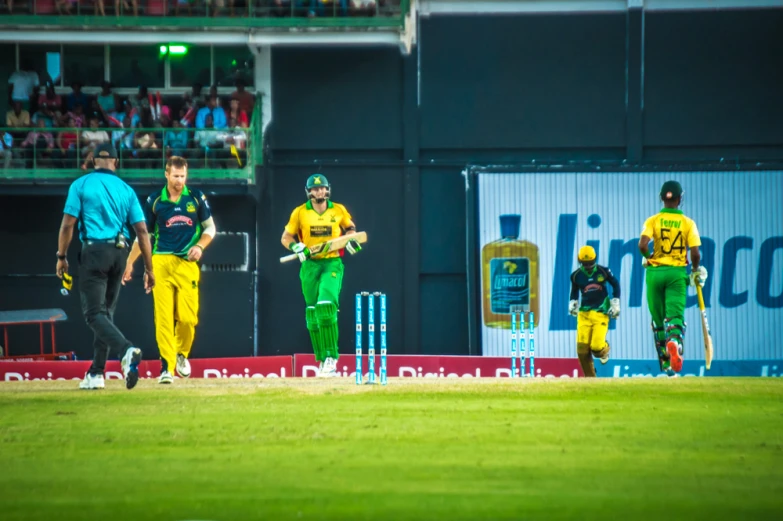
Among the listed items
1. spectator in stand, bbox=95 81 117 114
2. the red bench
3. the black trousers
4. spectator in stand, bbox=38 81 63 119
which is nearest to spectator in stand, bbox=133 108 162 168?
spectator in stand, bbox=95 81 117 114

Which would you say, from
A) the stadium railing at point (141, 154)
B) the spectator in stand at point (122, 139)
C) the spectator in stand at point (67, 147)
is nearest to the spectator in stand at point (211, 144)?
the stadium railing at point (141, 154)

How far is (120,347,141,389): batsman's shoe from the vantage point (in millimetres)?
12359

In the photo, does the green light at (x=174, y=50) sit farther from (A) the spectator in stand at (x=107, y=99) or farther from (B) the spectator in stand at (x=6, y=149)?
(B) the spectator in stand at (x=6, y=149)

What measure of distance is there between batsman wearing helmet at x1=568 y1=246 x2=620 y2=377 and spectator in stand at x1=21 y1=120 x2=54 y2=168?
40.2 feet

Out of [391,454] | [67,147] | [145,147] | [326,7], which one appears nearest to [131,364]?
[391,454]

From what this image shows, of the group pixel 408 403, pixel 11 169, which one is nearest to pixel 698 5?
pixel 11 169

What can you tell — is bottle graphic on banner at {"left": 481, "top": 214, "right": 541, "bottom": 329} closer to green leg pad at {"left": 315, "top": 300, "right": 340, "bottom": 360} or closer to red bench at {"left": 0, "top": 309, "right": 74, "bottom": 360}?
red bench at {"left": 0, "top": 309, "right": 74, "bottom": 360}

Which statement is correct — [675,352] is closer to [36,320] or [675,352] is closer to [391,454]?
[391,454]

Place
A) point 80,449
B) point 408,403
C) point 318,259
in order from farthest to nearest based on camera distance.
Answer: point 318,259
point 408,403
point 80,449

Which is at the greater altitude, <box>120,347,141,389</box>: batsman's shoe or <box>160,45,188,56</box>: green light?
<box>160,45,188,56</box>: green light

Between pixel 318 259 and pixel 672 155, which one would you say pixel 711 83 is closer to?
pixel 672 155

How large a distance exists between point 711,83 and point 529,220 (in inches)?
204

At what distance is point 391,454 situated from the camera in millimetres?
8703

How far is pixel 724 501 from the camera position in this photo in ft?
23.2
